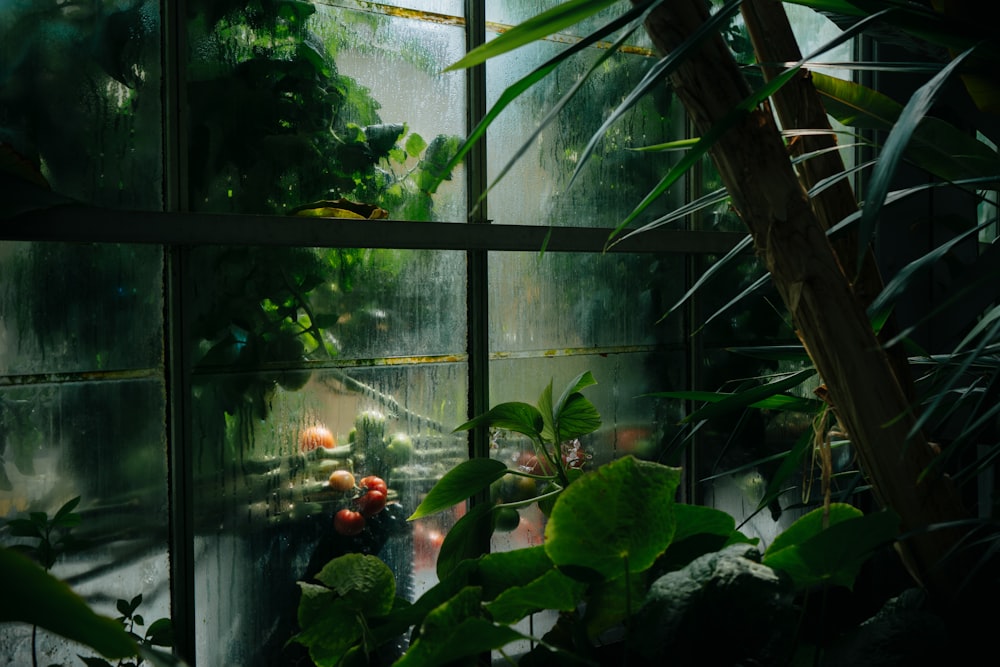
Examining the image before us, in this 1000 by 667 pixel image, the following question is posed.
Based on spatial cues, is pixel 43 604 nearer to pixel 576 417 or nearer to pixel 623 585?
pixel 623 585

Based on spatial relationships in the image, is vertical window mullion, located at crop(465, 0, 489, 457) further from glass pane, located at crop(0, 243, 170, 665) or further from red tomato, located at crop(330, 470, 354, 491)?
glass pane, located at crop(0, 243, 170, 665)

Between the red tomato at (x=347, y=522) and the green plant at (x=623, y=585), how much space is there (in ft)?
4.03

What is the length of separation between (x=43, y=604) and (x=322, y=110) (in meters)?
1.66

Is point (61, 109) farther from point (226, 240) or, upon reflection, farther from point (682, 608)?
point (682, 608)

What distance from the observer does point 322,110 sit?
178cm

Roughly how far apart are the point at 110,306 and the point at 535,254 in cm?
100

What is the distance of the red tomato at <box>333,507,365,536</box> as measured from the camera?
182cm

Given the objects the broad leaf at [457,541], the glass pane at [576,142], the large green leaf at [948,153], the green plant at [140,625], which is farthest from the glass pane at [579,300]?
the large green leaf at [948,153]

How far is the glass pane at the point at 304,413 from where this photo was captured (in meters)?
1.70

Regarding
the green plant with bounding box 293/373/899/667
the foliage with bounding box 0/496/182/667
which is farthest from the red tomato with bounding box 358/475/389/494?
the foliage with bounding box 0/496/182/667

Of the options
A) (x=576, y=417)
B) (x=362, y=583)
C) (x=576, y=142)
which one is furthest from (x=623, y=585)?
(x=576, y=142)

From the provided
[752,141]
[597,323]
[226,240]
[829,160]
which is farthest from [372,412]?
[752,141]

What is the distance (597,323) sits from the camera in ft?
7.27

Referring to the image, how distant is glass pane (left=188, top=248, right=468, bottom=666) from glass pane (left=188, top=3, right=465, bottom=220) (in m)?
0.14
